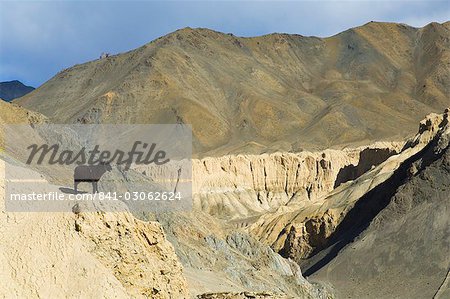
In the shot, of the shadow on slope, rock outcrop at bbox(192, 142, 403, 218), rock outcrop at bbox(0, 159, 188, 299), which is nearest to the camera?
rock outcrop at bbox(0, 159, 188, 299)

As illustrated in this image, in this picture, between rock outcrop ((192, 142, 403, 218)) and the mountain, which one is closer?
rock outcrop ((192, 142, 403, 218))

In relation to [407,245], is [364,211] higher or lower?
higher

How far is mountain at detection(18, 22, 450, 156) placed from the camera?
13550 centimetres

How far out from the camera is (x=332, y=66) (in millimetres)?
178375

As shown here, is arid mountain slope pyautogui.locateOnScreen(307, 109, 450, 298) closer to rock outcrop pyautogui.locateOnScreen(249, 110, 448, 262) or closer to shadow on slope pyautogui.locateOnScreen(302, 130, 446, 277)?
shadow on slope pyautogui.locateOnScreen(302, 130, 446, 277)

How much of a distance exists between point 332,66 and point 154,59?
47655 mm

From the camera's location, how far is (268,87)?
158 metres

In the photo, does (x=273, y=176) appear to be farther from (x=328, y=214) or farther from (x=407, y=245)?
(x=407, y=245)

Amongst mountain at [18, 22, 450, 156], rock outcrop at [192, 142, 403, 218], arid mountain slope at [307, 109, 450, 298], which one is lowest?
arid mountain slope at [307, 109, 450, 298]

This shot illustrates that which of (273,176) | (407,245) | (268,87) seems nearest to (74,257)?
(407,245)

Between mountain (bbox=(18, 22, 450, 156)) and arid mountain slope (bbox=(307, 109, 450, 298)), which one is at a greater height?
mountain (bbox=(18, 22, 450, 156))

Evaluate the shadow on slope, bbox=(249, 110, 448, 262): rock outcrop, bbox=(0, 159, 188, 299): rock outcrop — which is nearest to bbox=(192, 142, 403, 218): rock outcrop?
bbox=(249, 110, 448, 262): rock outcrop

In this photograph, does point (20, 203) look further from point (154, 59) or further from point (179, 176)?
point (154, 59)

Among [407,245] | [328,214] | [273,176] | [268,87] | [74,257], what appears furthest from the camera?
[268,87]
